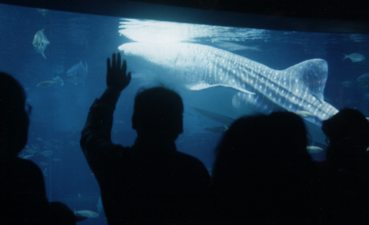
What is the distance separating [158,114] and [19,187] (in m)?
A: 1.02

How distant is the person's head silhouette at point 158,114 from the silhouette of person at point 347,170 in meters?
1.15

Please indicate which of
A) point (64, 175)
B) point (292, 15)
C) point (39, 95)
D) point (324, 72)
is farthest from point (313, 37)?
point (39, 95)

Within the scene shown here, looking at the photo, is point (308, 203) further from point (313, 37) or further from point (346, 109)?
point (313, 37)

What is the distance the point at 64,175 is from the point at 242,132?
33054 millimetres

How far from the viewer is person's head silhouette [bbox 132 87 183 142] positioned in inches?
96.0

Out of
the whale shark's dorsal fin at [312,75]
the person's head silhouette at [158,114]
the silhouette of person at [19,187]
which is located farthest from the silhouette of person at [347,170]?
the whale shark's dorsal fin at [312,75]

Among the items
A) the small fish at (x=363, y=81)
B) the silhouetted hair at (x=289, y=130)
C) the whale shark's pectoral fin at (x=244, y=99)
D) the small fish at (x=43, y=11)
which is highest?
the small fish at (x=43, y=11)

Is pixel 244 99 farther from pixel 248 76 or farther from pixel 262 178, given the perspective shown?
pixel 262 178

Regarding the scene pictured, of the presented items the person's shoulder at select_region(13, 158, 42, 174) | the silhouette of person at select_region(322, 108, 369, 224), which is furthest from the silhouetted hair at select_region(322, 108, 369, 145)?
the person's shoulder at select_region(13, 158, 42, 174)

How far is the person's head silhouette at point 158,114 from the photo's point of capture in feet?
8.00

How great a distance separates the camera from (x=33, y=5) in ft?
13.2

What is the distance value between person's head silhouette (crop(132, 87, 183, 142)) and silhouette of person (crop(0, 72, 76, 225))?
2.46 feet

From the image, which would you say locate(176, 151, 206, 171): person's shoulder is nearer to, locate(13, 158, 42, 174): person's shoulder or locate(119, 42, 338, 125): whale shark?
locate(13, 158, 42, 174): person's shoulder

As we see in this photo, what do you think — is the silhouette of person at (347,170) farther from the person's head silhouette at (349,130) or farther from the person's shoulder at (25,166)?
the person's shoulder at (25,166)
